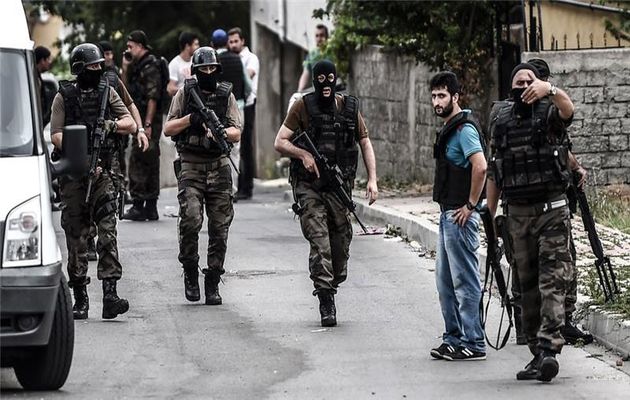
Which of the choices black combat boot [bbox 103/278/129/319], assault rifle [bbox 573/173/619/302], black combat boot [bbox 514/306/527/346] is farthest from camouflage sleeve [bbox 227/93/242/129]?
assault rifle [bbox 573/173/619/302]

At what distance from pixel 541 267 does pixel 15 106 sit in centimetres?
312

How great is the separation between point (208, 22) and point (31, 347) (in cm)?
2605

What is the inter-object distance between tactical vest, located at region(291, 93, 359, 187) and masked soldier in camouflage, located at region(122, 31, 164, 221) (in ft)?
19.6

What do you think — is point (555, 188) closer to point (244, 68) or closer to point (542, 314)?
point (542, 314)

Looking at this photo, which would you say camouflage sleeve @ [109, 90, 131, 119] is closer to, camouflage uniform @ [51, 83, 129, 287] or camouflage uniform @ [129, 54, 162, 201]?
camouflage uniform @ [51, 83, 129, 287]

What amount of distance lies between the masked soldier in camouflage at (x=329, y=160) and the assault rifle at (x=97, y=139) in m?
1.25

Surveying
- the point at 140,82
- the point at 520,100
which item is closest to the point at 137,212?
the point at 140,82

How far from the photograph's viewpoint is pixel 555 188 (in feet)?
30.3

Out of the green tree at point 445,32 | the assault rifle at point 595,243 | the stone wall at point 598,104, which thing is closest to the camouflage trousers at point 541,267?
the assault rifle at point 595,243

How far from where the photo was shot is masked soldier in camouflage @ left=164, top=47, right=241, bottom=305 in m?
12.0

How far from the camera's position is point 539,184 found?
30.3 ft

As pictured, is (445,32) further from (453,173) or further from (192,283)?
(453,173)

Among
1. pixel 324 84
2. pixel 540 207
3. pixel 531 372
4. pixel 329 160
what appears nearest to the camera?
pixel 531 372

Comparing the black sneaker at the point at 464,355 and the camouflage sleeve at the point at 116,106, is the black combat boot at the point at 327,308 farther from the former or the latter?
the camouflage sleeve at the point at 116,106
